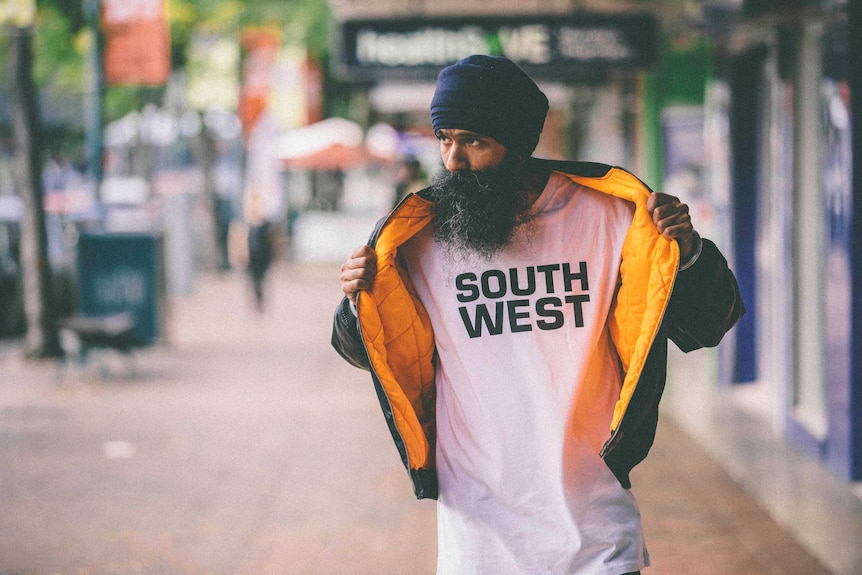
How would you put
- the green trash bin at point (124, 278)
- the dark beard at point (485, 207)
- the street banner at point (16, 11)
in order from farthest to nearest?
the green trash bin at point (124, 278) → the street banner at point (16, 11) → the dark beard at point (485, 207)

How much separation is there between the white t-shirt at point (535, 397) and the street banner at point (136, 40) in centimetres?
1162

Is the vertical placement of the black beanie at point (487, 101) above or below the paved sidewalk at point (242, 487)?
above

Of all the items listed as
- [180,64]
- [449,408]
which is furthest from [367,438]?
[180,64]

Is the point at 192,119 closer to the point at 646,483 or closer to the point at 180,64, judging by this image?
the point at 180,64

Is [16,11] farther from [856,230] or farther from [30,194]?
[856,230]

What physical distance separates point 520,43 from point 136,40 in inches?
243

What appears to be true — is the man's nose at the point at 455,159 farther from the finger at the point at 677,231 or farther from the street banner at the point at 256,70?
the street banner at the point at 256,70

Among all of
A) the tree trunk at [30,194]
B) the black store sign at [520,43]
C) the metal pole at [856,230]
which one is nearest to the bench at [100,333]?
the tree trunk at [30,194]

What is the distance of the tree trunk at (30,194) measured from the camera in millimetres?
13883

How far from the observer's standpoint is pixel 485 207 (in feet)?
9.77

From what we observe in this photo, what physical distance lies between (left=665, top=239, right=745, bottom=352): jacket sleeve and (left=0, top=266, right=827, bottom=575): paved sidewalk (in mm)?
2995

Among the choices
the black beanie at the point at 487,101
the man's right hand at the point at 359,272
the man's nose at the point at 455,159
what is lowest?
the man's right hand at the point at 359,272

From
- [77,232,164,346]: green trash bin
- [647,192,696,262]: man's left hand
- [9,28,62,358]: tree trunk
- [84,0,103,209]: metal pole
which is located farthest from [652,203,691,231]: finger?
[84,0,103,209]: metal pole

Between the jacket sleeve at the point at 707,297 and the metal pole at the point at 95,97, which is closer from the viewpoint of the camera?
the jacket sleeve at the point at 707,297
